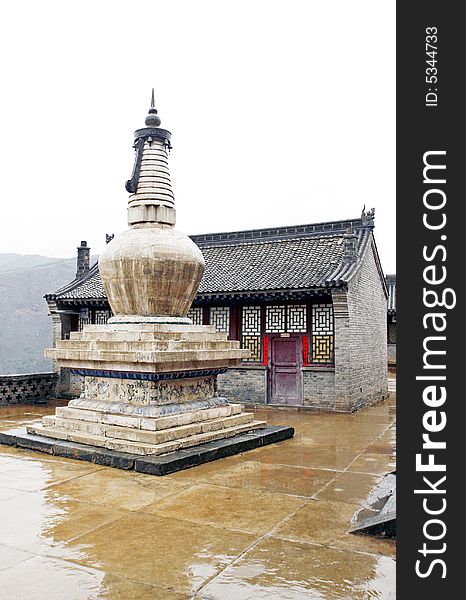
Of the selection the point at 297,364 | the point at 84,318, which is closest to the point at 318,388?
the point at 297,364

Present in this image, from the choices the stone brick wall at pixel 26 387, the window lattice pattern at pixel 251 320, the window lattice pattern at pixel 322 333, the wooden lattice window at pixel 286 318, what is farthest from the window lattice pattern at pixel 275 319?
the stone brick wall at pixel 26 387

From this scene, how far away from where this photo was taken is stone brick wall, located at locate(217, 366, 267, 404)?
18.1 meters

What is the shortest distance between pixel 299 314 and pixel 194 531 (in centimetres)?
1215

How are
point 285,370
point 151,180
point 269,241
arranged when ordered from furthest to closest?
point 269,241 → point 285,370 → point 151,180

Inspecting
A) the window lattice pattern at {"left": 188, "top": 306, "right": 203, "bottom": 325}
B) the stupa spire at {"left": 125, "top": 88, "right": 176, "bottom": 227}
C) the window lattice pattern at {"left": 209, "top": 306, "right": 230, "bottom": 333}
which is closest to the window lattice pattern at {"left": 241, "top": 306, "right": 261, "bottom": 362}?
the window lattice pattern at {"left": 209, "top": 306, "right": 230, "bottom": 333}

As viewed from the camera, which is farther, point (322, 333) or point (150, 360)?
point (322, 333)

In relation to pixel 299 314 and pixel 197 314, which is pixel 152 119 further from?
pixel 197 314

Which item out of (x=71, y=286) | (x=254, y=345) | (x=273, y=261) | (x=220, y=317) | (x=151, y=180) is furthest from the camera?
(x=71, y=286)

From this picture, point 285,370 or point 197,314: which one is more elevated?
point 197,314

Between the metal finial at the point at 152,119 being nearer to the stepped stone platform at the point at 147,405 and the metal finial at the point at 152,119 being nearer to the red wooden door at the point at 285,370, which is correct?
the stepped stone platform at the point at 147,405

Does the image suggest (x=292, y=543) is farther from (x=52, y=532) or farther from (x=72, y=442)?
(x=72, y=442)

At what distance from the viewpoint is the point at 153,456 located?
8.80m

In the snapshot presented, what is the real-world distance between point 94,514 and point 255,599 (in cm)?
272

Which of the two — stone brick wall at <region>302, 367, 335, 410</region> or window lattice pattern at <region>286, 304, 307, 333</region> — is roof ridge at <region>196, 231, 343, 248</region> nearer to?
window lattice pattern at <region>286, 304, 307, 333</region>
